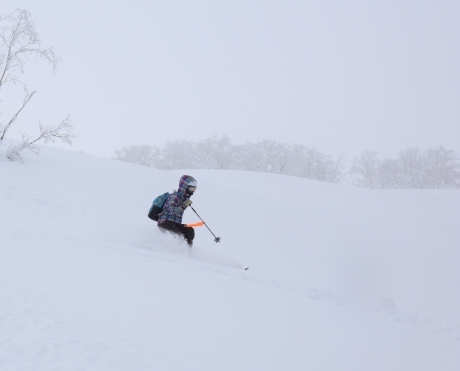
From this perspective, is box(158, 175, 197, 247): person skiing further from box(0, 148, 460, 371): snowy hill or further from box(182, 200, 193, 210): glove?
box(0, 148, 460, 371): snowy hill

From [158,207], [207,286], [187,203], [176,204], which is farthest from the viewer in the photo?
[158,207]

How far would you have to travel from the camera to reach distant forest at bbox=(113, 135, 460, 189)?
4947 centimetres

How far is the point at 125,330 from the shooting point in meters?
3.26

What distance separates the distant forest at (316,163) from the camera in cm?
4947

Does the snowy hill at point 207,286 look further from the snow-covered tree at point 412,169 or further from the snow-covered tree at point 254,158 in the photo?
the snow-covered tree at point 254,158

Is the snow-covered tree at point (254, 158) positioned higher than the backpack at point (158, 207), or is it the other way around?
the snow-covered tree at point (254, 158)

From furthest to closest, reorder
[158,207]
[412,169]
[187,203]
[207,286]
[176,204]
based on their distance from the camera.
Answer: [412,169], [158,207], [176,204], [187,203], [207,286]

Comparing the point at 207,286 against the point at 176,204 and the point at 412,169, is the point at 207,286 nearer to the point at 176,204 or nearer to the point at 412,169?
the point at 176,204

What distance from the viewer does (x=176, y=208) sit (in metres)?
8.26

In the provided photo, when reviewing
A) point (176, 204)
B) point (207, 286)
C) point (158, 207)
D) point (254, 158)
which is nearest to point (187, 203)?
point (176, 204)

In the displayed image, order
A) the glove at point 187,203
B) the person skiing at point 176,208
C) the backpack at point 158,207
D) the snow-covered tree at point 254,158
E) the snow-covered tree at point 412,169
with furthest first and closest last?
the snow-covered tree at point 254,158
the snow-covered tree at point 412,169
the backpack at point 158,207
the person skiing at point 176,208
the glove at point 187,203

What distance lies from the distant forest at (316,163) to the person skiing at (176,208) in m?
47.8

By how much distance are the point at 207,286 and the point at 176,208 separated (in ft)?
10.7

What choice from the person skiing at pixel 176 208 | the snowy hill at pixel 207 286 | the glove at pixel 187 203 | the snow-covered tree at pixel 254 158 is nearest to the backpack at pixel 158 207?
the person skiing at pixel 176 208
